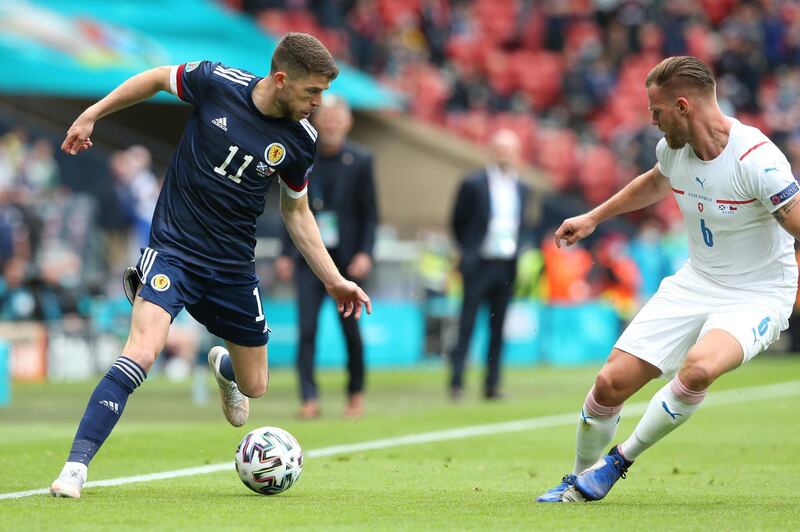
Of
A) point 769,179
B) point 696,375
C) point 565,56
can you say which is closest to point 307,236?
point 696,375

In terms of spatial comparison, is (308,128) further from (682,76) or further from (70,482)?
(70,482)

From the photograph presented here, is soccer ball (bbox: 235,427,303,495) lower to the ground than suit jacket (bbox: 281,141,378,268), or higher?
lower

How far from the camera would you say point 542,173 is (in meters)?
28.2

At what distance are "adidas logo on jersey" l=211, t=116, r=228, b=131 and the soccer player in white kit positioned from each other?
211cm

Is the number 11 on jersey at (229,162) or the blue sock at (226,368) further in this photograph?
the blue sock at (226,368)

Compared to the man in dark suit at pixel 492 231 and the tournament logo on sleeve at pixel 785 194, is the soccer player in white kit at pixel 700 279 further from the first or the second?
the man in dark suit at pixel 492 231

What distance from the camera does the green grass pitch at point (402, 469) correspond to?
6277 millimetres

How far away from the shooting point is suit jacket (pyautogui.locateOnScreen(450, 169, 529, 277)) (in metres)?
14.8

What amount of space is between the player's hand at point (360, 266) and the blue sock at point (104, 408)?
5639mm

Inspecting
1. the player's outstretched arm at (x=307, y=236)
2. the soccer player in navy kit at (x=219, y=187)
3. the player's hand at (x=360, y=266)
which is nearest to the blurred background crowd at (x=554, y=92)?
the player's hand at (x=360, y=266)

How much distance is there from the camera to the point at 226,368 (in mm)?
8484

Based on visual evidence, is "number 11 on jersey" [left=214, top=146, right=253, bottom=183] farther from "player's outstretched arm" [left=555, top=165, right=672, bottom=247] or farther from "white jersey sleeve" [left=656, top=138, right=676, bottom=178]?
"white jersey sleeve" [left=656, top=138, right=676, bottom=178]

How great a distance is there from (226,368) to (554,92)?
22.8 m

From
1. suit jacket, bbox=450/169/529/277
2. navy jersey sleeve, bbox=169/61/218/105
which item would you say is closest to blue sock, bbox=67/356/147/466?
navy jersey sleeve, bbox=169/61/218/105
